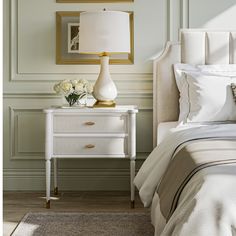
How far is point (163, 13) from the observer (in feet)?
12.8

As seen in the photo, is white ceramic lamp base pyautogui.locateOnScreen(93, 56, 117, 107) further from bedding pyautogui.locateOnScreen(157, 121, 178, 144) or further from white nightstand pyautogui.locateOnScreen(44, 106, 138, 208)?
bedding pyautogui.locateOnScreen(157, 121, 178, 144)

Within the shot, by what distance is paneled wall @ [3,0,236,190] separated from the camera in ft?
12.8

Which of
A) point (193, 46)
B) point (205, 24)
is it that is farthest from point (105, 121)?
point (205, 24)

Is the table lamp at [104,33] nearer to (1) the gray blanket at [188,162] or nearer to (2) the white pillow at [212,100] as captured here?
(2) the white pillow at [212,100]

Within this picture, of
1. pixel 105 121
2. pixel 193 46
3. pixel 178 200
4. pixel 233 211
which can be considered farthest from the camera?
pixel 193 46

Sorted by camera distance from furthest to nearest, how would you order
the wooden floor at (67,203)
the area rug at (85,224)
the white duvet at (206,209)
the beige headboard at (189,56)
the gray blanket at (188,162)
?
the beige headboard at (189,56)
the wooden floor at (67,203)
the area rug at (85,224)
the gray blanket at (188,162)
the white duvet at (206,209)

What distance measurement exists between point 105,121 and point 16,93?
2.86 feet

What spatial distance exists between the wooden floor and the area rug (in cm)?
14

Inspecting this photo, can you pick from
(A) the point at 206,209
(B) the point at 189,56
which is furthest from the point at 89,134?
(A) the point at 206,209

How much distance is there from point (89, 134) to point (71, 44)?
0.83 meters

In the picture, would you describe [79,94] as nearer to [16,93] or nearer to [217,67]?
[16,93]

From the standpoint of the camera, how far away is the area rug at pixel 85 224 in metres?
2.85

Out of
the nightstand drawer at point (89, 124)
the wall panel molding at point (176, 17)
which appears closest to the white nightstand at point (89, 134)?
the nightstand drawer at point (89, 124)

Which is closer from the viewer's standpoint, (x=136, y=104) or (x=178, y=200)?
(x=178, y=200)
